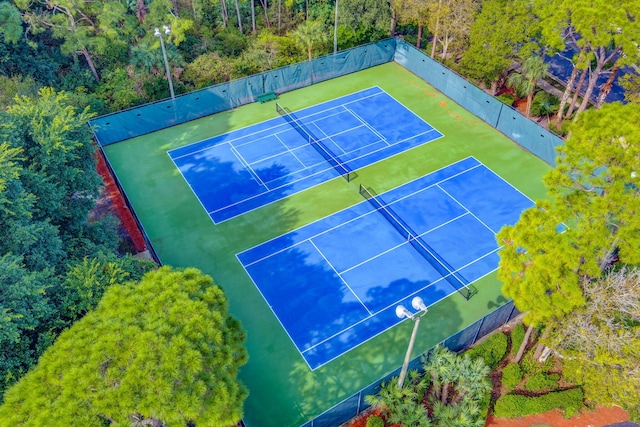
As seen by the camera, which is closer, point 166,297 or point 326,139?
point 166,297

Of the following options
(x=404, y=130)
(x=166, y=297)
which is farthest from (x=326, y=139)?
(x=166, y=297)

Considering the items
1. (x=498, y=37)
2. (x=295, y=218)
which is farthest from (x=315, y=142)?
(x=498, y=37)

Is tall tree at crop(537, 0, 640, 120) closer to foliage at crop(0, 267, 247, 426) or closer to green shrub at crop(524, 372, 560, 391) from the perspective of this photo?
green shrub at crop(524, 372, 560, 391)

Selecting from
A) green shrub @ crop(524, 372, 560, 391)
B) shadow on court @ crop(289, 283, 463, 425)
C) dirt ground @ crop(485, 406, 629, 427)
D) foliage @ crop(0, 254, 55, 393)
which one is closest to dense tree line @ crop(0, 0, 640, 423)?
foliage @ crop(0, 254, 55, 393)

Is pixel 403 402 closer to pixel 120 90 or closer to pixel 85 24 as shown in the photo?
pixel 120 90

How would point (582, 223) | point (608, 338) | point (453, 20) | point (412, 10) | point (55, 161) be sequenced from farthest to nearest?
point (412, 10)
point (453, 20)
point (55, 161)
point (608, 338)
point (582, 223)

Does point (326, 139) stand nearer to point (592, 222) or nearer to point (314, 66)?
point (314, 66)

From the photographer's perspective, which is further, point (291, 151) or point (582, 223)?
point (291, 151)

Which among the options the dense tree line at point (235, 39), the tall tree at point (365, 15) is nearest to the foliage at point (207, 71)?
the dense tree line at point (235, 39)
